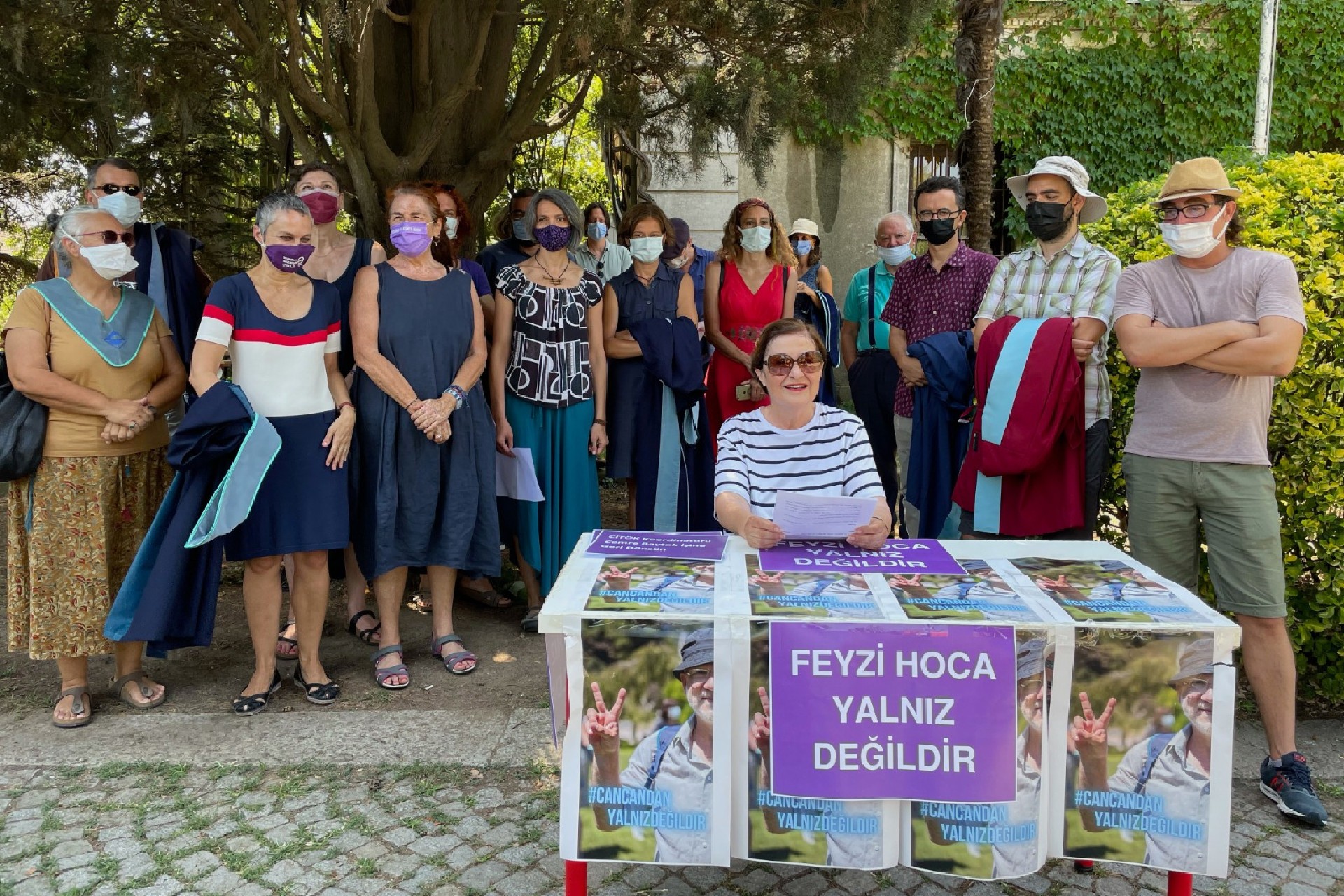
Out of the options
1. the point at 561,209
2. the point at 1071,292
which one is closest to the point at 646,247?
the point at 561,209

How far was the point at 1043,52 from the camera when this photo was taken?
13828 mm

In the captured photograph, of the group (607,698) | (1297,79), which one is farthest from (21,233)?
(1297,79)

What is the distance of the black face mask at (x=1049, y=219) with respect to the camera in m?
4.12

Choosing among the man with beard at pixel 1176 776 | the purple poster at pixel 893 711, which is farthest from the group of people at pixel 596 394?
the man with beard at pixel 1176 776

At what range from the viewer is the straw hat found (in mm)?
3473

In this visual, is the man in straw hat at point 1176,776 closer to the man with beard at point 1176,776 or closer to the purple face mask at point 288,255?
the man with beard at point 1176,776

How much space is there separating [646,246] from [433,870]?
322 centimetres

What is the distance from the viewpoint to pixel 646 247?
17.3 feet

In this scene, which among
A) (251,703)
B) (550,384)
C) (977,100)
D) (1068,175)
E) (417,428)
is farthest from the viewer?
(977,100)

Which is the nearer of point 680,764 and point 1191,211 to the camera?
point 680,764

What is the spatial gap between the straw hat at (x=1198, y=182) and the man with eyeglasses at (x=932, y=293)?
1.16 meters

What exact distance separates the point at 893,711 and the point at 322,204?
11.3 feet

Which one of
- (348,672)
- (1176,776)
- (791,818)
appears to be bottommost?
(348,672)

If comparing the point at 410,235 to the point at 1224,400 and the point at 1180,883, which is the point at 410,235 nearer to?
the point at 1224,400
